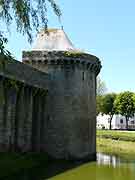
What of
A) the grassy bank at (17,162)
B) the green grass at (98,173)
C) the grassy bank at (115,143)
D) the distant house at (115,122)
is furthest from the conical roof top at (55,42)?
the distant house at (115,122)

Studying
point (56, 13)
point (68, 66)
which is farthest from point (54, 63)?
point (56, 13)

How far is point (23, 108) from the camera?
84.9 ft

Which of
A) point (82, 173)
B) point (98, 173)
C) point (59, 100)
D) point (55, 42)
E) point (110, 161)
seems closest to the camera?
point (82, 173)

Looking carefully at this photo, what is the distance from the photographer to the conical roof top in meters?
31.5

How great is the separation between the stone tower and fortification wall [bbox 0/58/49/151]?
0.68 m

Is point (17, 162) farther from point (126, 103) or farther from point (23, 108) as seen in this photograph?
point (126, 103)

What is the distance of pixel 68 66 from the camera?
3022 cm

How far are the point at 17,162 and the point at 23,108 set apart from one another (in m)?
4.06

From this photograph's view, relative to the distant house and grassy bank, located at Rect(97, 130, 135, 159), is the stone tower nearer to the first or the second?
grassy bank, located at Rect(97, 130, 135, 159)

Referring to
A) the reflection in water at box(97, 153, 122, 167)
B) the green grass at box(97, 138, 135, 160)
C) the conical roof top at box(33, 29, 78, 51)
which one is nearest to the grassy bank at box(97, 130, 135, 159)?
the green grass at box(97, 138, 135, 160)

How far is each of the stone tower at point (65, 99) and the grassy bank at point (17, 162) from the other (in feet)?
8.24

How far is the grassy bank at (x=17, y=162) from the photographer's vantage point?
21.3m

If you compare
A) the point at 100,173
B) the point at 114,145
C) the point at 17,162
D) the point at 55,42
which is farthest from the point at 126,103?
the point at 17,162

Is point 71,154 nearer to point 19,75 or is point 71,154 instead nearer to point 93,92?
point 93,92
